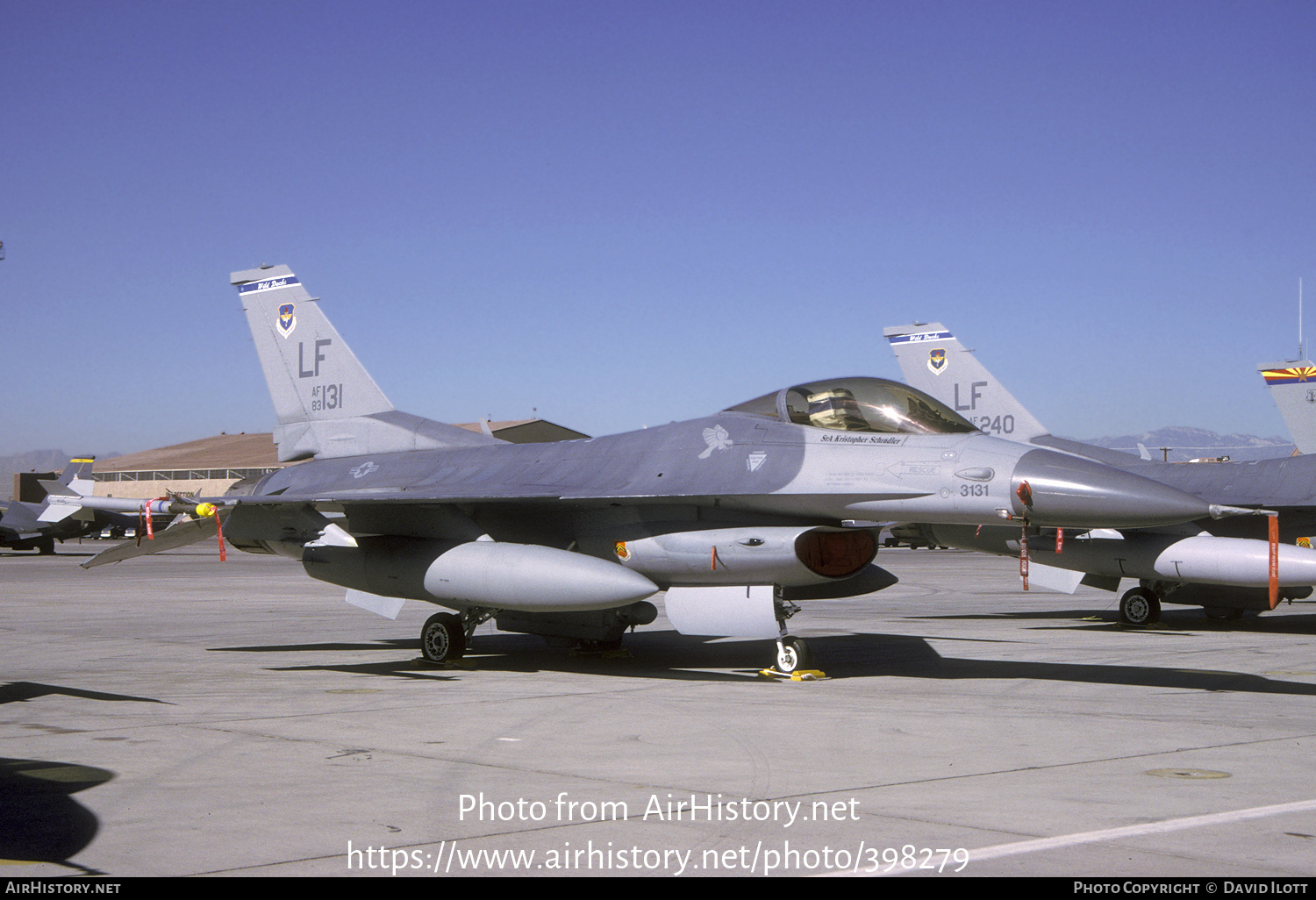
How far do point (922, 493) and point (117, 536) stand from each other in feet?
218

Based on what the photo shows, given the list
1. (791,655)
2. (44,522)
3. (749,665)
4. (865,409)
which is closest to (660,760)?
(791,655)

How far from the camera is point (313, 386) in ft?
49.3

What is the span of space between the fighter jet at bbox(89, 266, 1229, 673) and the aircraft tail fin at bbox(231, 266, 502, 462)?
0.47 meters

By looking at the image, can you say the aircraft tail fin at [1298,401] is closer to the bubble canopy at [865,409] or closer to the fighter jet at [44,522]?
the bubble canopy at [865,409]

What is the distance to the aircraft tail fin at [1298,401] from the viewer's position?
2017cm

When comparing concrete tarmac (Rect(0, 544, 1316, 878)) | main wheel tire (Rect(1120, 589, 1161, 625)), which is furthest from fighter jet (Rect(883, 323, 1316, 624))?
concrete tarmac (Rect(0, 544, 1316, 878))

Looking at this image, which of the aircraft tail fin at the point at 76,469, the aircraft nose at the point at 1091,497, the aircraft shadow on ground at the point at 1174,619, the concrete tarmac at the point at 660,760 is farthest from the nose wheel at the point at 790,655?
the aircraft tail fin at the point at 76,469

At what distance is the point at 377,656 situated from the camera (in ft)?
45.3

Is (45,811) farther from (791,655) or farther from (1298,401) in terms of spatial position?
(1298,401)

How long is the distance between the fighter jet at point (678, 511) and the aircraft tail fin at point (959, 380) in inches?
348

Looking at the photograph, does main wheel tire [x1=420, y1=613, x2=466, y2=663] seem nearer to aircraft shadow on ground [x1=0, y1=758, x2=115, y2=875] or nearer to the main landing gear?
the main landing gear

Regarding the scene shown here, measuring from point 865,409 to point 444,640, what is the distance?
520 centimetres

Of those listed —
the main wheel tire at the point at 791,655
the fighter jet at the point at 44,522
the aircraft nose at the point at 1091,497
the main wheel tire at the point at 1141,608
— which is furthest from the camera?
the fighter jet at the point at 44,522
